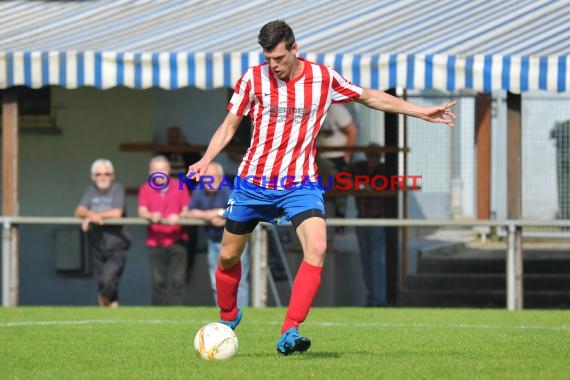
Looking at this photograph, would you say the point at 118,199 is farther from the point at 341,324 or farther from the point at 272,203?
the point at 272,203

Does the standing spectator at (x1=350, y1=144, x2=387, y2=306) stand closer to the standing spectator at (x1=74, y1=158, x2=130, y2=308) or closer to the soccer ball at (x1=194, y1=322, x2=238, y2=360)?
the standing spectator at (x1=74, y1=158, x2=130, y2=308)

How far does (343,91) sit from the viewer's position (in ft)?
28.1

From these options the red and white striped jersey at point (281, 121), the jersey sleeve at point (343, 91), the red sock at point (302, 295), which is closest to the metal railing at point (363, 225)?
the jersey sleeve at point (343, 91)

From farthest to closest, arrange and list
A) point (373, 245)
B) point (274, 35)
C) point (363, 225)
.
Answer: point (373, 245) → point (363, 225) → point (274, 35)

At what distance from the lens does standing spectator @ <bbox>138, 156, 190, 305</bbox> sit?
1518 centimetres

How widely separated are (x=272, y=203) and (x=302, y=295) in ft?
2.20

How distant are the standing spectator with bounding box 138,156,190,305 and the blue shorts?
6.56 m

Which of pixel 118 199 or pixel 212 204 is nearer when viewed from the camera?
pixel 212 204

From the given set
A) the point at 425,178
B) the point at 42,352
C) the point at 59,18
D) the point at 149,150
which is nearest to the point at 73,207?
the point at 149,150

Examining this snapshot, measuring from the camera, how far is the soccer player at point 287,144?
322 inches

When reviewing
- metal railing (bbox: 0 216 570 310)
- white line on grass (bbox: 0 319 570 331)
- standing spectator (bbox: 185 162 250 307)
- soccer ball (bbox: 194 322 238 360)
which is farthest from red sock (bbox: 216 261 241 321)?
standing spectator (bbox: 185 162 250 307)

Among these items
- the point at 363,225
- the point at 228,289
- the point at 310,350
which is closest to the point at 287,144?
the point at 228,289

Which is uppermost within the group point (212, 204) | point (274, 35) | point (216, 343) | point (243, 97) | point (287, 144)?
point (274, 35)

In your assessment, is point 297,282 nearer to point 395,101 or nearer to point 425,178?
point 395,101
